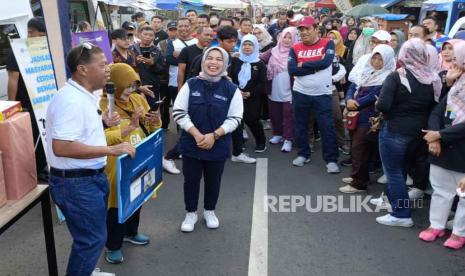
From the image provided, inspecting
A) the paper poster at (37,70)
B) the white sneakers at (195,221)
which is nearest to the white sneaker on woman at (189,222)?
the white sneakers at (195,221)

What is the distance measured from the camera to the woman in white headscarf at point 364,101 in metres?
4.56

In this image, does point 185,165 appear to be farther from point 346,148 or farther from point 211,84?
point 346,148

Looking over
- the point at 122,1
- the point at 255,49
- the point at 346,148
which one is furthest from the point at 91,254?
the point at 122,1

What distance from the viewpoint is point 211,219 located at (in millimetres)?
4066

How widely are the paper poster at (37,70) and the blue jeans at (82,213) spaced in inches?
72.4

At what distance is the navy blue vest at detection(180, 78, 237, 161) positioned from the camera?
3.76 m

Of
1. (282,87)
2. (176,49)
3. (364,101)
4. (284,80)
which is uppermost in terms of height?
(176,49)

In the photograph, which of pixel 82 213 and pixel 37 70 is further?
pixel 37 70

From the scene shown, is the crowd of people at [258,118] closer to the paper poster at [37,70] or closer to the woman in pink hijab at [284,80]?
the woman in pink hijab at [284,80]

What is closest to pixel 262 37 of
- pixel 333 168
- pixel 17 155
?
pixel 333 168

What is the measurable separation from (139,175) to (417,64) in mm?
2425

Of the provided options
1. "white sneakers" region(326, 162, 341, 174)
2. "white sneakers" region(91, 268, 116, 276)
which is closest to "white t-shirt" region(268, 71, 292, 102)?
"white sneakers" region(326, 162, 341, 174)

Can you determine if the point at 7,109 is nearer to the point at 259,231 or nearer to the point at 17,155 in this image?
the point at 17,155

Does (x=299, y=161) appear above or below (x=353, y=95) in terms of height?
below
